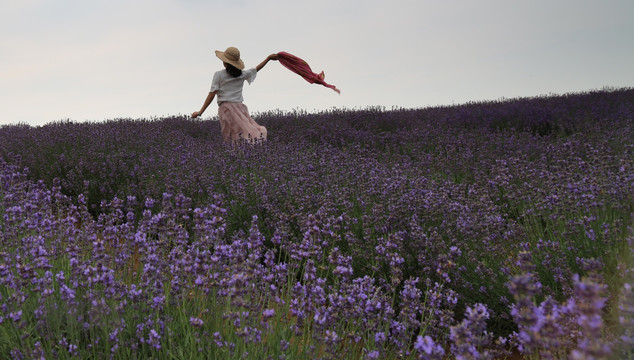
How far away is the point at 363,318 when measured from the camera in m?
2.28

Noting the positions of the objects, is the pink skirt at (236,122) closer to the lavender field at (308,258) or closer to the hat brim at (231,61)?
the hat brim at (231,61)

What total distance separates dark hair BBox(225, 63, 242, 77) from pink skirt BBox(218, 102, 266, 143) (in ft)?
1.43

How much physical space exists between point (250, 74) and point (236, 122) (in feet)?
2.48

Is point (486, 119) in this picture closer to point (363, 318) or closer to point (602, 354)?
point (363, 318)

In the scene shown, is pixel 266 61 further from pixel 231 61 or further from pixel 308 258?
pixel 308 258

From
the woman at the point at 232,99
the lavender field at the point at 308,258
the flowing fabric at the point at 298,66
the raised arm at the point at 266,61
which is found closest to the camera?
the lavender field at the point at 308,258

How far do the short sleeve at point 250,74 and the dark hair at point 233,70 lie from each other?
84 millimetres

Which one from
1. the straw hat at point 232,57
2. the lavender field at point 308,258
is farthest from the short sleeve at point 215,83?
the lavender field at point 308,258

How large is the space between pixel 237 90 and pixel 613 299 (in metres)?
6.28

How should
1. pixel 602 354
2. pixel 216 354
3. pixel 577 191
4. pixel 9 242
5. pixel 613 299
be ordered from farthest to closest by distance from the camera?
pixel 577 191 → pixel 9 242 → pixel 613 299 → pixel 216 354 → pixel 602 354

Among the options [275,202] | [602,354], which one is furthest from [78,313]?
[275,202]

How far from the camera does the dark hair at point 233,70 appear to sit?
25.2 ft

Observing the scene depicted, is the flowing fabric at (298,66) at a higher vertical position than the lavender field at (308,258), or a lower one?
higher

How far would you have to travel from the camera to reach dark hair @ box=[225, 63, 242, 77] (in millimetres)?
7696
